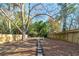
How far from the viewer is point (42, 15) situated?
14.3 ft

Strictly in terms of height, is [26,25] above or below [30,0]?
below

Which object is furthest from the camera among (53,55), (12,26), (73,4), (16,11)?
(12,26)

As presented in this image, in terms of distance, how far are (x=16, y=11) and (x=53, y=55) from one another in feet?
6.27

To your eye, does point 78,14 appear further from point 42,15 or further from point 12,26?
point 12,26

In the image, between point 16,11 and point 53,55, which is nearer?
point 53,55

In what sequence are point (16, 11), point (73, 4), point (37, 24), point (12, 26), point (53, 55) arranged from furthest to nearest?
1. point (12, 26)
2. point (16, 11)
3. point (37, 24)
4. point (73, 4)
5. point (53, 55)

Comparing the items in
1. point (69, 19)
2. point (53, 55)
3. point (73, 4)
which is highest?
point (73, 4)

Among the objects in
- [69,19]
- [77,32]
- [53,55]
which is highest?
[69,19]

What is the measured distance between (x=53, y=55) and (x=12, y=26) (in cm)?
207

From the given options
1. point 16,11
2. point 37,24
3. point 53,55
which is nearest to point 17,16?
point 16,11

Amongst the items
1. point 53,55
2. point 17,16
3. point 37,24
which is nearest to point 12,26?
point 17,16

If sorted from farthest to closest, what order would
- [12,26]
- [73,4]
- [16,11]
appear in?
1. [12,26]
2. [16,11]
3. [73,4]

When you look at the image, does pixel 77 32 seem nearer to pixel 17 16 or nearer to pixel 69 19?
pixel 69 19

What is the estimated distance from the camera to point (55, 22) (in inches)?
178
